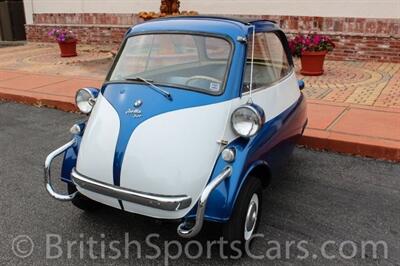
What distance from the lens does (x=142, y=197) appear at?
8.96 feet

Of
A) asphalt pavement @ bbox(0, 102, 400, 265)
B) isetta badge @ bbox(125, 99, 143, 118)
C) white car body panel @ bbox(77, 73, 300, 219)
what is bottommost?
asphalt pavement @ bbox(0, 102, 400, 265)

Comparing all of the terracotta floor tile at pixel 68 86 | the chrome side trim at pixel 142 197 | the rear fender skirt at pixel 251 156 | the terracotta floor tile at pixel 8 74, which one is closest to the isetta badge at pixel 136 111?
the chrome side trim at pixel 142 197

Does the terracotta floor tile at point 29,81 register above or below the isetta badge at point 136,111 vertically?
below

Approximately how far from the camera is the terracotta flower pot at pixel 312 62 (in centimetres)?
773

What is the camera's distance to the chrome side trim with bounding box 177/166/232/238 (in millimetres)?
2568

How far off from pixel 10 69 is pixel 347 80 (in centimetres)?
710

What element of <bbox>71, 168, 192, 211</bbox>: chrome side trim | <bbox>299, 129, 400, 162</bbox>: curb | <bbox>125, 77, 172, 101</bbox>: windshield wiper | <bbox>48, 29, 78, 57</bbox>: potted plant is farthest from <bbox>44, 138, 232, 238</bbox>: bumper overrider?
<bbox>48, 29, 78, 57</bbox>: potted plant

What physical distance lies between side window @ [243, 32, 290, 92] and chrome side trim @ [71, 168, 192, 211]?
0.97 metres

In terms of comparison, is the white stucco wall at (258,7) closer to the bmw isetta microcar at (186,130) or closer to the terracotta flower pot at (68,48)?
the terracotta flower pot at (68,48)

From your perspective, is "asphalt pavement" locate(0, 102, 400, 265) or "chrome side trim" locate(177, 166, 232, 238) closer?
"chrome side trim" locate(177, 166, 232, 238)

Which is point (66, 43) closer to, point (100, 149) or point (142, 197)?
point (100, 149)

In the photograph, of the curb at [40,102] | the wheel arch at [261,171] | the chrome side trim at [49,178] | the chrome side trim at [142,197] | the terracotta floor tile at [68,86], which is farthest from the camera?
the terracotta floor tile at [68,86]

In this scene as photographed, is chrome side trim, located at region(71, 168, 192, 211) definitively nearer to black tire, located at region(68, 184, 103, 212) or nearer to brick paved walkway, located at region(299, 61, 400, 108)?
black tire, located at region(68, 184, 103, 212)

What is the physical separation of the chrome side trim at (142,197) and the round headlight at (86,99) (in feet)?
2.85
